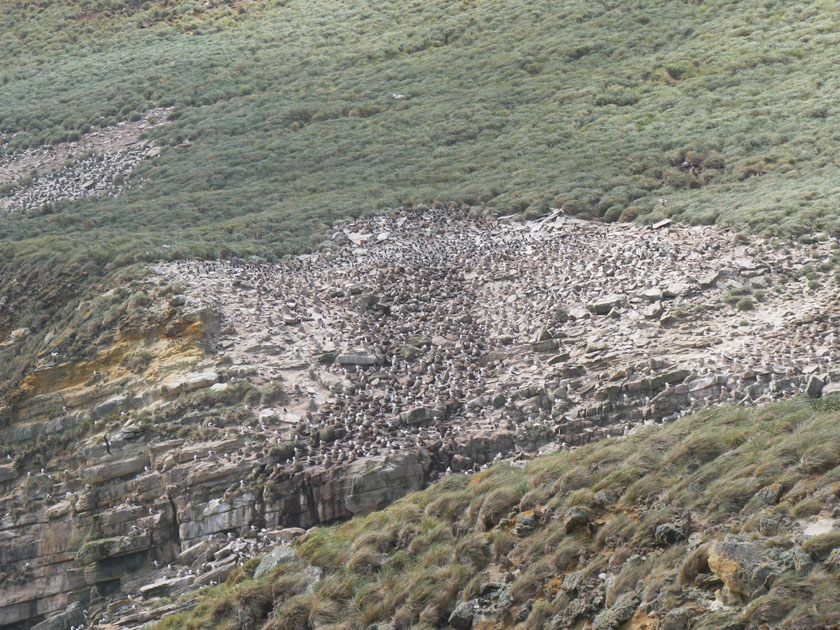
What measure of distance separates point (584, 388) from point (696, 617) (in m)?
7.64

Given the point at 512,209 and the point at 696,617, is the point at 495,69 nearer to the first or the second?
the point at 512,209

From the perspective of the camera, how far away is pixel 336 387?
54.2 ft

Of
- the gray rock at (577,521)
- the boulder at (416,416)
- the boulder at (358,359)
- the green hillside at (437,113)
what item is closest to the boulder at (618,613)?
the gray rock at (577,521)

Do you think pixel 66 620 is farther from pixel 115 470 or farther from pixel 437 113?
pixel 437 113

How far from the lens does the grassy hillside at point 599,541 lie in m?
8.16

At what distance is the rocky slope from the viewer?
46.9ft

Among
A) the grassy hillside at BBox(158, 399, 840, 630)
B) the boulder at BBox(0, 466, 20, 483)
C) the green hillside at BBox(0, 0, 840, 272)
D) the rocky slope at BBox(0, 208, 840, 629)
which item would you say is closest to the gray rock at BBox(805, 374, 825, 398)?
the rocky slope at BBox(0, 208, 840, 629)

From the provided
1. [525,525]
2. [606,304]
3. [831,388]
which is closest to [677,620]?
[525,525]

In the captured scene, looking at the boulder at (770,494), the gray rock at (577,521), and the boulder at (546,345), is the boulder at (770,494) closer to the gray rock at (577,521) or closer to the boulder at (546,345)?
the gray rock at (577,521)

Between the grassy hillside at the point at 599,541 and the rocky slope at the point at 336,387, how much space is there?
1394mm

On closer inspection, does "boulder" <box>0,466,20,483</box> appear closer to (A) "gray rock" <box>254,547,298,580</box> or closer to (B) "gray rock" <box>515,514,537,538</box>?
(A) "gray rock" <box>254,547,298,580</box>

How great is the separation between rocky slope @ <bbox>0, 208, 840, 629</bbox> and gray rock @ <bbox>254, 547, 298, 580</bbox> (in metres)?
0.98

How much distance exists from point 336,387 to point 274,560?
14.9ft

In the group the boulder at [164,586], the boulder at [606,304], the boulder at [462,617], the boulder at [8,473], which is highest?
the boulder at [606,304]
